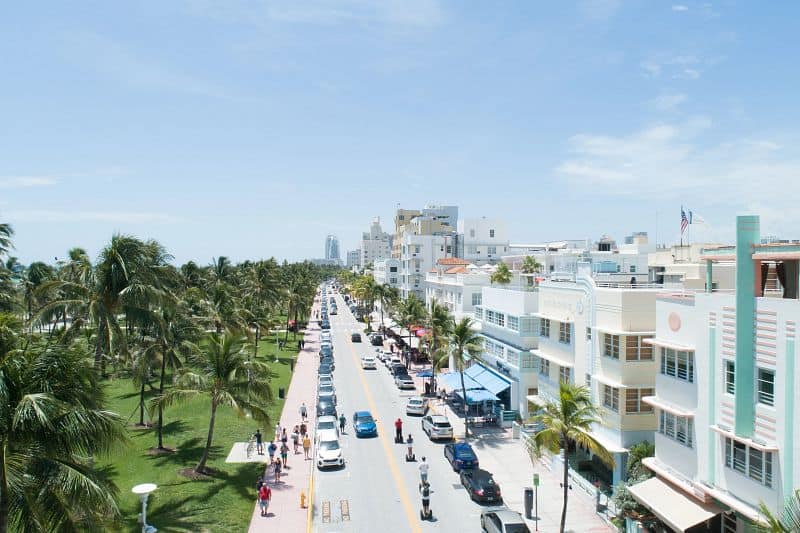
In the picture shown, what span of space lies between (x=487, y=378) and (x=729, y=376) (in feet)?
82.2

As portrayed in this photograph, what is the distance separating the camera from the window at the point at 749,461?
54.1ft

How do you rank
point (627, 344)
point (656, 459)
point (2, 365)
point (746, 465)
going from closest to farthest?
point (2, 365), point (746, 465), point (656, 459), point (627, 344)

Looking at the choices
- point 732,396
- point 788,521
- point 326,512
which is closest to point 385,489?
point 326,512

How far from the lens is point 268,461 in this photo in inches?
1232

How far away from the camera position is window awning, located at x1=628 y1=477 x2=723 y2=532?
741 inches

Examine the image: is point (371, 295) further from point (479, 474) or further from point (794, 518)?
point (794, 518)

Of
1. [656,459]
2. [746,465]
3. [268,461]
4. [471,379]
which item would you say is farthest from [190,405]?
[746,465]

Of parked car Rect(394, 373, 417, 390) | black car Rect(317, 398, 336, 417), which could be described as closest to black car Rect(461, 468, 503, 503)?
black car Rect(317, 398, 336, 417)

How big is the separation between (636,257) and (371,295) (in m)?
51.1

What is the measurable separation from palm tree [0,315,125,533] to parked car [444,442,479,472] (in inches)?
769

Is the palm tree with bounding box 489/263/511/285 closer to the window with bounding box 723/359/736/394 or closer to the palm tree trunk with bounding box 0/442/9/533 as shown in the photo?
the window with bounding box 723/359/736/394

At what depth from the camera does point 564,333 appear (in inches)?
1280

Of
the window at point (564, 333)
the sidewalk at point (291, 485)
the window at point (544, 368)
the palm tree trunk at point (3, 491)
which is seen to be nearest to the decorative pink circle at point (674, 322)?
the window at point (564, 333)

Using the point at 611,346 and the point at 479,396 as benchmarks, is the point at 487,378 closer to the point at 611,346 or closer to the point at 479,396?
the point at 479,396
